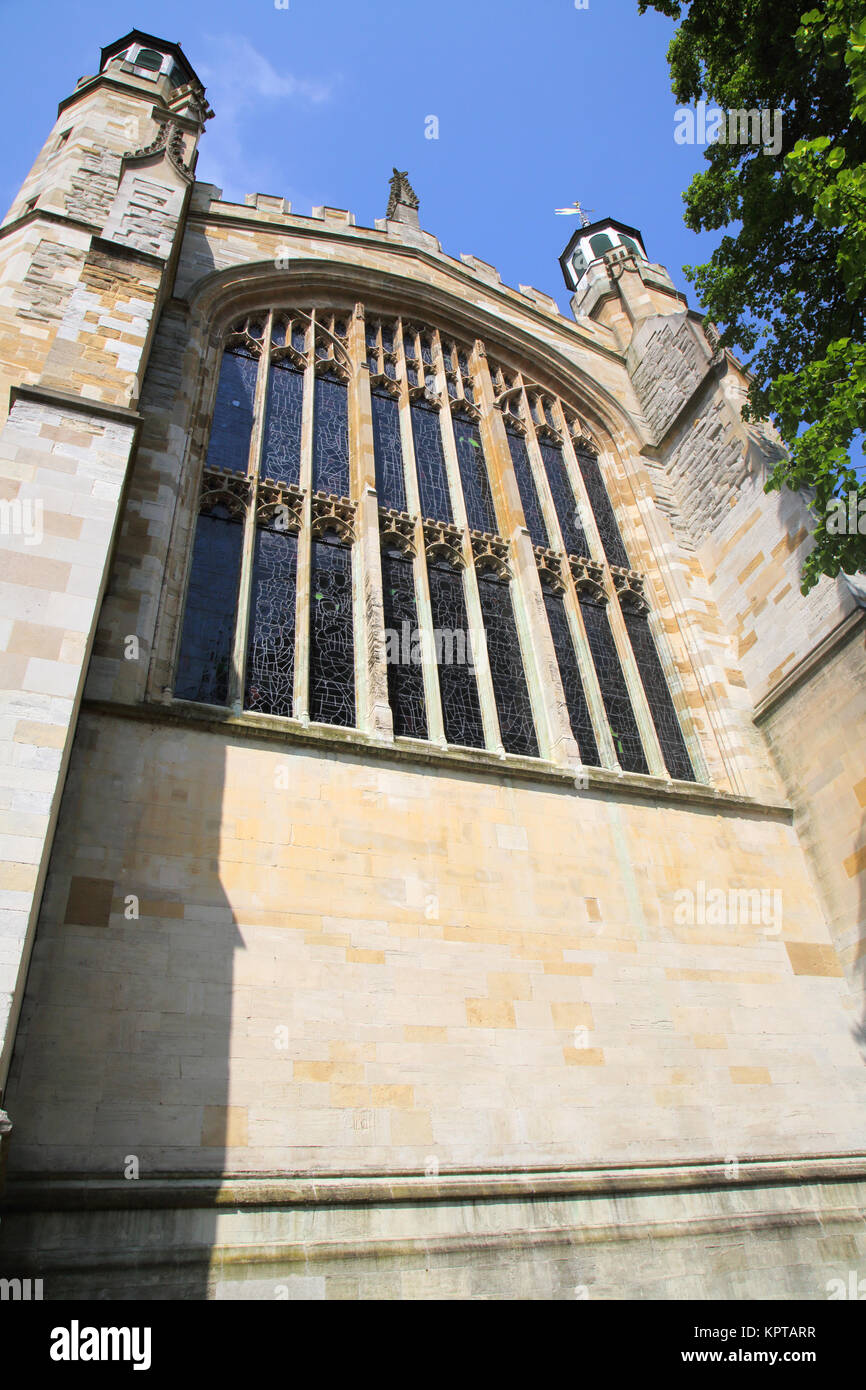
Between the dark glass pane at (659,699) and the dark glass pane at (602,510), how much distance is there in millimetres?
1169

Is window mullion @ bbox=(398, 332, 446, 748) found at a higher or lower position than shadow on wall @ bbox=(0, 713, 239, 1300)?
higher

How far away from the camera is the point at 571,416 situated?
1374 centimetres

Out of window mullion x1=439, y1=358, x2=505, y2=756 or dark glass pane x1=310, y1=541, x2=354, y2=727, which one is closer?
dark glass pane x1=310, y1=541, x2=354, y2=727

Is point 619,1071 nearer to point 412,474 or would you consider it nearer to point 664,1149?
point 664,1149

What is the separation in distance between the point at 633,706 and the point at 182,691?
516cm

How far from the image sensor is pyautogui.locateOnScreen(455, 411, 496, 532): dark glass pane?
36.3 ft

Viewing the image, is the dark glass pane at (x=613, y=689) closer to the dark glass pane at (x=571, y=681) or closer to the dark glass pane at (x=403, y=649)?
the dark glass pane at (x=571, y=681)

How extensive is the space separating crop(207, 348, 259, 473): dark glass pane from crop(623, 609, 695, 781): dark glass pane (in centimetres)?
525

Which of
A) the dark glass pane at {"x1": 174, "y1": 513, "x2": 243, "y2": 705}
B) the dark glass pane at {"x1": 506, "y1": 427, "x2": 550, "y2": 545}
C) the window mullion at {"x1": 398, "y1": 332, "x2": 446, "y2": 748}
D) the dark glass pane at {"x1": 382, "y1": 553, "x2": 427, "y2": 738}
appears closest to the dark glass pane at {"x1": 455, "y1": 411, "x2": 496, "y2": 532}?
the dark glass pane at {"x1": 506, "y1": 427, "x2": 550, "y2": 545}

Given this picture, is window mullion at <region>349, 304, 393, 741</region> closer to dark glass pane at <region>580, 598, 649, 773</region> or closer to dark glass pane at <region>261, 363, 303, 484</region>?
dark glass pane at <region>261, 363, 303, 484</region>

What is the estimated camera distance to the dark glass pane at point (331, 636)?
319 inches
